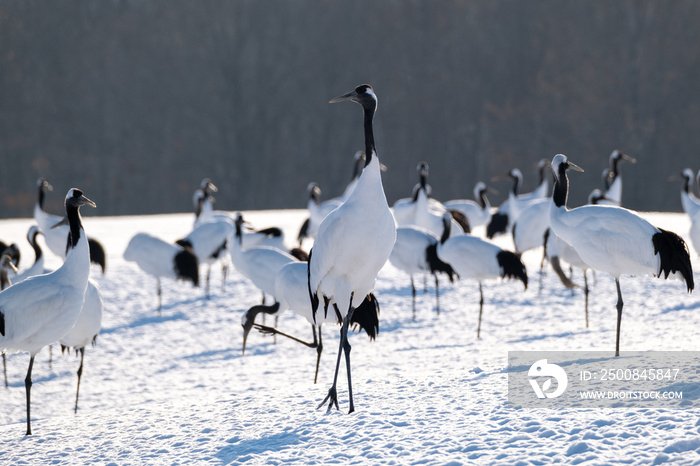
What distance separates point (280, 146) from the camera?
29859 millimetres

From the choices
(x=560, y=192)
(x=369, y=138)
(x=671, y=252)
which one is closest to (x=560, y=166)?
(x=560, y=192)

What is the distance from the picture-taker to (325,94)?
29938 millimetres

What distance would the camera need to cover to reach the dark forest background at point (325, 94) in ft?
92.1

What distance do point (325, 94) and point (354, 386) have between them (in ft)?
83.2

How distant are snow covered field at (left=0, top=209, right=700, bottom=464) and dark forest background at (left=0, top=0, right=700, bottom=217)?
17965mm

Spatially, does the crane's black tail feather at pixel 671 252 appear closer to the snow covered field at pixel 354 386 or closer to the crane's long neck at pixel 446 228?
the snow covered field at pixel 354 386

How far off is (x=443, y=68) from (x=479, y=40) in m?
1.80

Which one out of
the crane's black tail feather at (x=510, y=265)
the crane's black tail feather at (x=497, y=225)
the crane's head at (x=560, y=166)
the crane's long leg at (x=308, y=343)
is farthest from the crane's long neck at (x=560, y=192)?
the crane's black tail feather at (x=497, y=225)

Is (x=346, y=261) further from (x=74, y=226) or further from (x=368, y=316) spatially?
(x=74, y=226)

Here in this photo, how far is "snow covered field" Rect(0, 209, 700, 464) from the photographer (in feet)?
12.5

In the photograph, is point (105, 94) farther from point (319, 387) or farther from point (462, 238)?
point (319, 387)

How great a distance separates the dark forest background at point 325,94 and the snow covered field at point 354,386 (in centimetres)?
1797

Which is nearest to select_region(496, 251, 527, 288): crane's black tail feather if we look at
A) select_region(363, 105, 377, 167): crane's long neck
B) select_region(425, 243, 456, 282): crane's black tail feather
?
select_region(425, 243, 456, 282): crane's black tail feather

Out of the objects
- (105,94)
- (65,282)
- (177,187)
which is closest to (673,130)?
(177,187)
